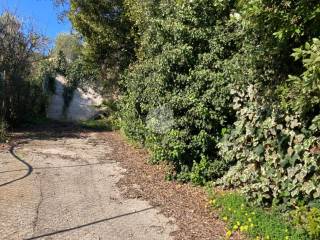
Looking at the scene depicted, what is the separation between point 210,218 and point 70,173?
354 centimetres

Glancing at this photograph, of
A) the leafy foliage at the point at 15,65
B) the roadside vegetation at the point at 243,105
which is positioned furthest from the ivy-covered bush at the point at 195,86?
the leafy foliage at the point at 15,65

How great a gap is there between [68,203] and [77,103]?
17.0 meters

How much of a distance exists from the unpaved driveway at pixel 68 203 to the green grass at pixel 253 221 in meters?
0.85

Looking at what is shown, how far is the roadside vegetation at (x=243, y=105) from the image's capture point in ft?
16.2

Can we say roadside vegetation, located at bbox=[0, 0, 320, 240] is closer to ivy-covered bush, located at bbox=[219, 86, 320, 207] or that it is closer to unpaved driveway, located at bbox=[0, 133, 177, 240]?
ivy-covered bush, located at bbox=[219, 86, 320, 207]

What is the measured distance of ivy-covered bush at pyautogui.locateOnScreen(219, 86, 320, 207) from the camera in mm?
5770

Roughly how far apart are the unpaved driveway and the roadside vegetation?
117 centimetres

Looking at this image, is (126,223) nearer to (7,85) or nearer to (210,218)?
(210,218)

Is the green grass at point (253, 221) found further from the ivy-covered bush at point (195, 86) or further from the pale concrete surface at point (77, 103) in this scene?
the pale concrete surface at point (77, 103)

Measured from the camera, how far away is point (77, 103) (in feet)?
77.4

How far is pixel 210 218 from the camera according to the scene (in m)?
6.54

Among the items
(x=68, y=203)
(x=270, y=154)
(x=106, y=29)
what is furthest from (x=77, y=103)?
(x=270, y=154)

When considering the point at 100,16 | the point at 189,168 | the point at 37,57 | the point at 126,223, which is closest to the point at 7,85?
the point at 37,57

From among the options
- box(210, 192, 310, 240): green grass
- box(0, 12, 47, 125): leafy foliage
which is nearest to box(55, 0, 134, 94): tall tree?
box(0, 12, 47, 125): leafy foliage
